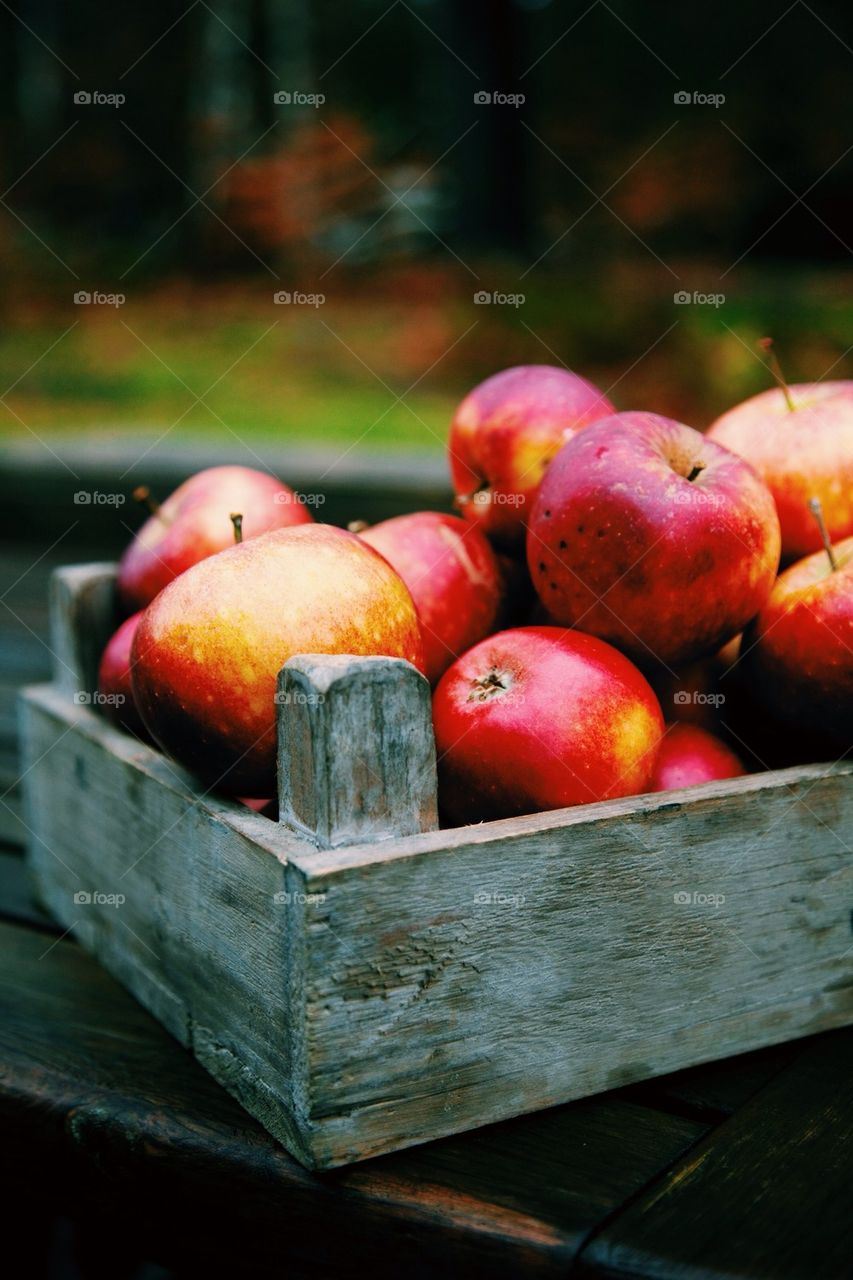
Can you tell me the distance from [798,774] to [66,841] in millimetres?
676

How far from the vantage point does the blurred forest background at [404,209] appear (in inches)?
238

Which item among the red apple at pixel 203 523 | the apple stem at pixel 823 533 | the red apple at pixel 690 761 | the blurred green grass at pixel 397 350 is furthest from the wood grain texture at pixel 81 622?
the blurred green grass at pixel 397 350

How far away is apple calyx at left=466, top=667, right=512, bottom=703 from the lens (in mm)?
906

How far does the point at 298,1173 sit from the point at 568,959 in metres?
0.22

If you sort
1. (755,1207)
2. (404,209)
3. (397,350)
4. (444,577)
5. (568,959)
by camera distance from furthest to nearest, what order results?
1. (404,209)
2. (397,350)
3. (444,577)
4. (568,959)
5. (755,1207)

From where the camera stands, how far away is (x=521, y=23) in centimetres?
592

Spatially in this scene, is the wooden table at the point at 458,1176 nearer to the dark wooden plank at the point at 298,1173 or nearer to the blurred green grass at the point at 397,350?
the dark wooden plank at the point at 298,1173

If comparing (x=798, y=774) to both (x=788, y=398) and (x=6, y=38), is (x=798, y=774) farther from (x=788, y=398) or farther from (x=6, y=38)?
(x=6, y=38)

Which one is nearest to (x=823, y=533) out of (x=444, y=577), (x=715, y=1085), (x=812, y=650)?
(x=812, y=650)

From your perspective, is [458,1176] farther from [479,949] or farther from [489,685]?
[489,685]

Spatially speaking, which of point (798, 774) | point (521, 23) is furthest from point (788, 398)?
point (521, 23)

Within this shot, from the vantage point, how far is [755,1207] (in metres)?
0.67

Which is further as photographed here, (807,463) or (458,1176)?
(807,463)

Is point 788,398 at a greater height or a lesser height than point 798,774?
greater
